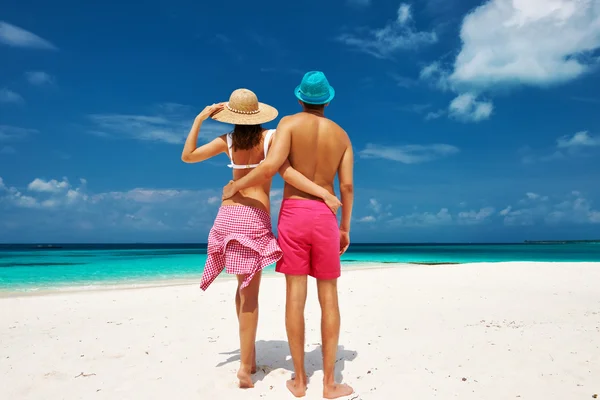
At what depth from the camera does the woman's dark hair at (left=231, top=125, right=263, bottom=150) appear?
360 centimetres

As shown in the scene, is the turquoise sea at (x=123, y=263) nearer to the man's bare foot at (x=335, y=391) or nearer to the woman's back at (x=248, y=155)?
the woman's back at (x=248, y=155)

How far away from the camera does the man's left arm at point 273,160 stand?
3.33 m

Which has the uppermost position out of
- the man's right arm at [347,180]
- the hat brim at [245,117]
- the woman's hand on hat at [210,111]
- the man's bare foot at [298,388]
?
the woman's hand on hat at [210,111]

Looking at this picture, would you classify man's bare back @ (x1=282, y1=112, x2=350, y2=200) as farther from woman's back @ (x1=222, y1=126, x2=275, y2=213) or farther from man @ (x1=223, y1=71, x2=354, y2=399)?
woman's back @ (x1=222, y1=126, x2=275, y2=213)

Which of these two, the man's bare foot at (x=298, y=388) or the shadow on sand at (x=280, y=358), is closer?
the man's bare foot at (x=298, y=388)

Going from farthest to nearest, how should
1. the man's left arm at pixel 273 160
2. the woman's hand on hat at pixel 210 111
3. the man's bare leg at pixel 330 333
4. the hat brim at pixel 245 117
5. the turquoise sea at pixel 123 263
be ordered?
the turquoise sea at pixel 123 263
the woman's hand on hat at pixel 210 111
the hat brim at pixel 245 117
the man's bare leg at pixel 330 333
the man's left arm at pixel 273 160

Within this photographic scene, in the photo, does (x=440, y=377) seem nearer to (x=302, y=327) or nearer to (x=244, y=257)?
(x=302, y=327)

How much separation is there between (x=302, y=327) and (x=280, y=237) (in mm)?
735

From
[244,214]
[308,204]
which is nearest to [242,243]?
[244,214]

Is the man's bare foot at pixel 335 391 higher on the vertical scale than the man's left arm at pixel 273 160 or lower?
lower

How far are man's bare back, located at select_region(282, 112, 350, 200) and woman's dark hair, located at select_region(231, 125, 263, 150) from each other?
12.6 inches

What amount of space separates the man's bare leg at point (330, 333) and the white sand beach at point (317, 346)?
15cm

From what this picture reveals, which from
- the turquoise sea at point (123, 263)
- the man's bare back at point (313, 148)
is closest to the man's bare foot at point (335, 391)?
the man's bare back at point (313, 148)

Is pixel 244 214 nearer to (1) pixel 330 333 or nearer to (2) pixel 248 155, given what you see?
(2) pixel 248 155
